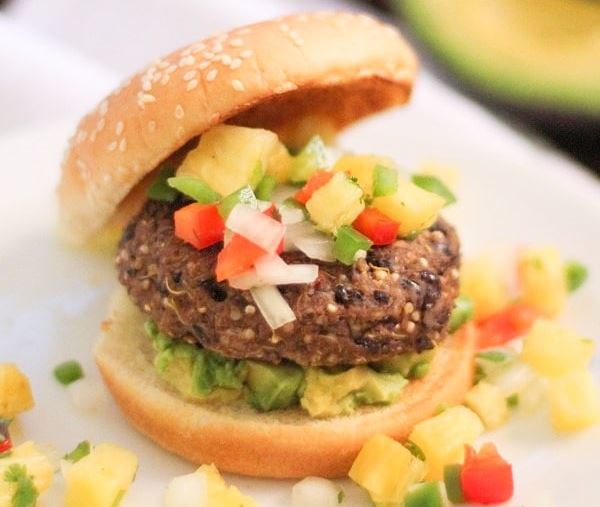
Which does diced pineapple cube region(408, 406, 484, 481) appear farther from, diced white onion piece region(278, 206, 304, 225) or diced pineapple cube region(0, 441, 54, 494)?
diced pineapple cube region(0, 441, 54, 494)

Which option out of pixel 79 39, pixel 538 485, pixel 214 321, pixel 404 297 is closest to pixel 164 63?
pixel 214 321

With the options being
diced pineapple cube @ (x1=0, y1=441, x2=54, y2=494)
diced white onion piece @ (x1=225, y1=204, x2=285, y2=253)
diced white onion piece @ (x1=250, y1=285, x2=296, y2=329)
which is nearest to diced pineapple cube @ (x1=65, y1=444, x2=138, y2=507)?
diced pineapple cube @ (x1=0, y1=441, x2=54, y2=494)

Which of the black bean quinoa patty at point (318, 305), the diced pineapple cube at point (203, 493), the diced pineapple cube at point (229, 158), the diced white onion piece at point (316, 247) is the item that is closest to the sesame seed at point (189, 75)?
the diced pineapple cube at point (229, 158)

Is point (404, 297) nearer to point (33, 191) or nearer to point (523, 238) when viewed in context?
point (523, 238)

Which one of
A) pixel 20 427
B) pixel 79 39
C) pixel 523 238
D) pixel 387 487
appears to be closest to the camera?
pixel 387 487

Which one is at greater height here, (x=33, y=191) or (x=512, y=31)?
(x=512, y=31)

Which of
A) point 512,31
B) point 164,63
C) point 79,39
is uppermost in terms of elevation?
point 164,63

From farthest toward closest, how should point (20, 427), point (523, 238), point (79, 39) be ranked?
point (79, 39), point (523, 238), point (20, 427)
